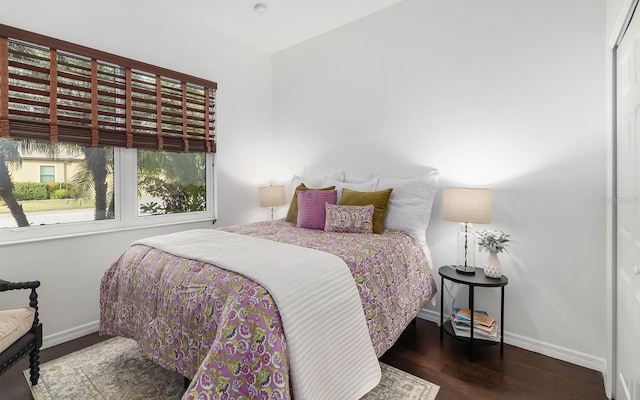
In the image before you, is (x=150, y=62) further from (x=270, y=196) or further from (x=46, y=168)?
(x=270, y=196)

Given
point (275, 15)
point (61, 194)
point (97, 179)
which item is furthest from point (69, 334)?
point (275, 15)

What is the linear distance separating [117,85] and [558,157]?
139 inches

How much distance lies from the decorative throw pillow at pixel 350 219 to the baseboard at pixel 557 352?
4.45 ft

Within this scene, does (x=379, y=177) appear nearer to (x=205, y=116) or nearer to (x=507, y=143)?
(x=507, y=143)

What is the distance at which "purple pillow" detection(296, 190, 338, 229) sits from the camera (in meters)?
2.77

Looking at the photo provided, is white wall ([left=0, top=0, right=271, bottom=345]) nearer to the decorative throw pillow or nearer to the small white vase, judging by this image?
the decorative throw pillow

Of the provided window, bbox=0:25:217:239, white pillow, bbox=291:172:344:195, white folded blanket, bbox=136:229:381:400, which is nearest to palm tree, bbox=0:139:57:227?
window, bbox=0:25:217:239

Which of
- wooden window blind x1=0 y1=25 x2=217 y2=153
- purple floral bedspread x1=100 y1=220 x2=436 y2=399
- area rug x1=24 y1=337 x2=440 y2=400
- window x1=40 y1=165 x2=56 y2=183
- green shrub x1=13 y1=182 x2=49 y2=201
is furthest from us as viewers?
window x1=40 y1=165 x2=56 y2=183

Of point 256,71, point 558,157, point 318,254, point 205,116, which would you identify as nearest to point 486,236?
point 558,157

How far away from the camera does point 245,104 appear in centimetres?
380

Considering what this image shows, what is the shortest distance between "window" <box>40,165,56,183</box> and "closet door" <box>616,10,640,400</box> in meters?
3.69

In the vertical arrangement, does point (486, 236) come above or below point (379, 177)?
below

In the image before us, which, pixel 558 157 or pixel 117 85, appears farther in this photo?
pixel 117 85

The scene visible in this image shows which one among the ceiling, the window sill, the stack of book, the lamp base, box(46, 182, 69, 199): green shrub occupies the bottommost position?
the stack of book
